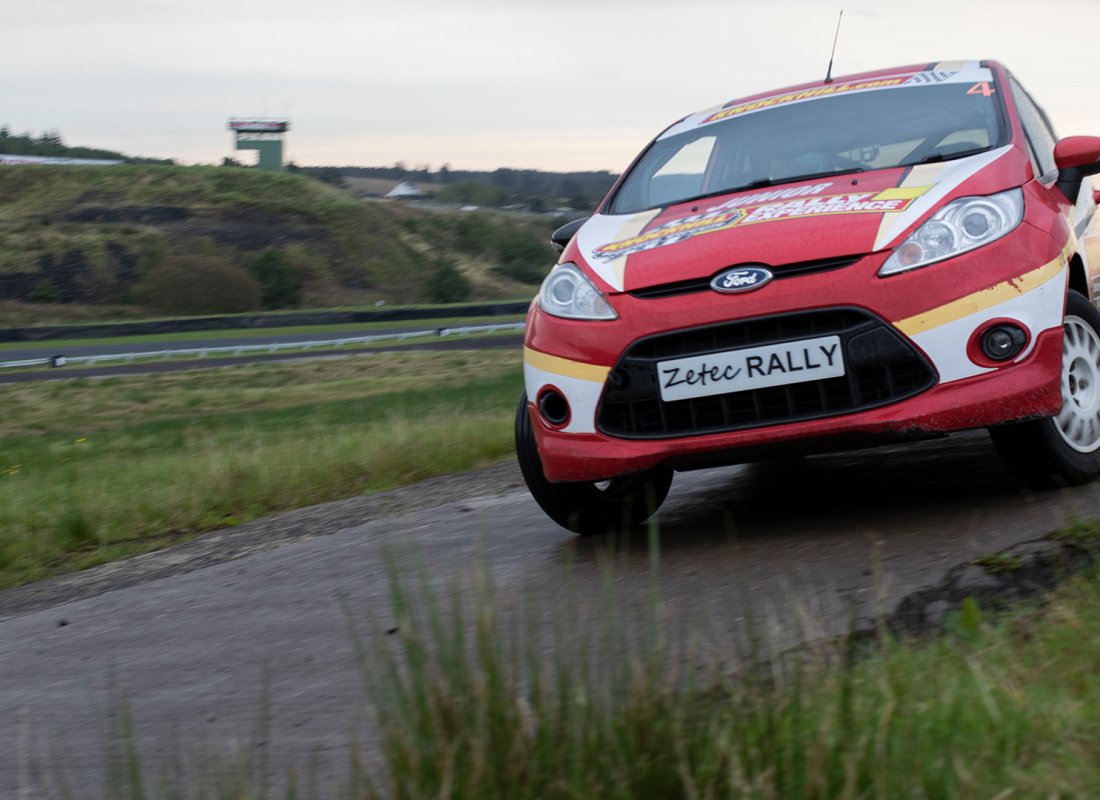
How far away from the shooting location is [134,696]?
4027 millimetres

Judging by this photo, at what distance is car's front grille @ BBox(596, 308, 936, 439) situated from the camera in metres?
4.64

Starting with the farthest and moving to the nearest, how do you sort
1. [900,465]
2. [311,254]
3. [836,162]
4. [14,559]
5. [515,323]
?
[311,254]
[515,323]
[14,559]
[900,465]
[836,162]

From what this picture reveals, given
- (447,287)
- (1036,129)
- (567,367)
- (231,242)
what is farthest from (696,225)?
(231,242)

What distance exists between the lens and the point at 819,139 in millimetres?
5973

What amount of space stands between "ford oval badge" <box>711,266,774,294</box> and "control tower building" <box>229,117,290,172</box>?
11380 cm

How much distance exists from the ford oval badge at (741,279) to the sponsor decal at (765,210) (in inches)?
13.1

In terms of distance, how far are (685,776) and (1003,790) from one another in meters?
0.51

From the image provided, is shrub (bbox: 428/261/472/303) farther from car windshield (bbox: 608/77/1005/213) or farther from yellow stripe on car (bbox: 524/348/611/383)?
yellow stripe on car (bbox: 524/348/611/383)

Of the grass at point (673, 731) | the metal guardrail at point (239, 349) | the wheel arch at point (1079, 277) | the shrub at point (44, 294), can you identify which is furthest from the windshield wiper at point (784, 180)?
the shrub at point (44, 294)

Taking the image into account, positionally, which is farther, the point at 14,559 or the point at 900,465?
the point at 14,559

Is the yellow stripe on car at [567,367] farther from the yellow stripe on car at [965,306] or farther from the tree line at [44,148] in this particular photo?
the tree line at [44,148]

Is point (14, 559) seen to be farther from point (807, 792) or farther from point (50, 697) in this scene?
point (807, 792)

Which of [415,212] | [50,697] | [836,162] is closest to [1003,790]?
[50,697]

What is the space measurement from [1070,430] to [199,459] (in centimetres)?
714
